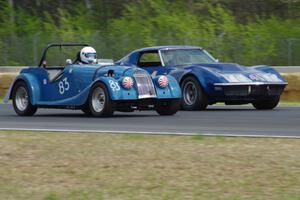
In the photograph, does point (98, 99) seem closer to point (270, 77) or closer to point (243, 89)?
point (243, 89)

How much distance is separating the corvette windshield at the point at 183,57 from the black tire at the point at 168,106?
2.72 m

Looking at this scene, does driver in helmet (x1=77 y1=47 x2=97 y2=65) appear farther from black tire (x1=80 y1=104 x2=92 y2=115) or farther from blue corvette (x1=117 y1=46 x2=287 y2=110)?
blue corvette (x1=117 y1=46 x2=287 y2=110)

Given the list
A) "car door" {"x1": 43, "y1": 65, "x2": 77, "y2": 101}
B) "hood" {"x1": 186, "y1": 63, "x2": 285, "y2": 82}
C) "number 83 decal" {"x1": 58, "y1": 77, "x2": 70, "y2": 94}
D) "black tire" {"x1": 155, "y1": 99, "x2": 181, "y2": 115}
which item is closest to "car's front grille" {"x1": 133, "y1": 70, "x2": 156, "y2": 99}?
"black tire" {"x1": 155, "y1": 99, "x2": 181, "y2": 115}

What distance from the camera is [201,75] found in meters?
20.0

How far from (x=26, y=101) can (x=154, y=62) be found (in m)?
3.45

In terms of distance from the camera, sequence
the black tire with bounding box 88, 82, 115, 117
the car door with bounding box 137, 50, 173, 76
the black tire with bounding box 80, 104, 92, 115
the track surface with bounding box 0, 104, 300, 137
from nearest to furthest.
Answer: the track surface with bounding box 0, 104, 300, 137, the black tire with bounding box 88, 82, 115, 117, the black tire with bounding box 80, 104, 92, 115, the car door with bounding box 137, 50, 173, 76

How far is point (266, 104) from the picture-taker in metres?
20.3

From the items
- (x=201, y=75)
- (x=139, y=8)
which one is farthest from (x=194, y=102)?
(x=139, y=8)

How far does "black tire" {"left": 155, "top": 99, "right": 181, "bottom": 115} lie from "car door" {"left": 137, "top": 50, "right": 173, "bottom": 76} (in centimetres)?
225

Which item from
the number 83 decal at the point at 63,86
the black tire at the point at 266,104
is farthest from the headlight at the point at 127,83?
the black tire at the point at 266,104

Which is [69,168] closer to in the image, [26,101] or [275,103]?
[26,101]

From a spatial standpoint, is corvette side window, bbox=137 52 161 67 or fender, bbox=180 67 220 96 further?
corvette side window, bbox=137 52 161 67

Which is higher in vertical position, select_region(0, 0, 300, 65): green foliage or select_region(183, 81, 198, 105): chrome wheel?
select_region(0, 0, 300, 65): green foliage

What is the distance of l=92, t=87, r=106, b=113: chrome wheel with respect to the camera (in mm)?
17536
